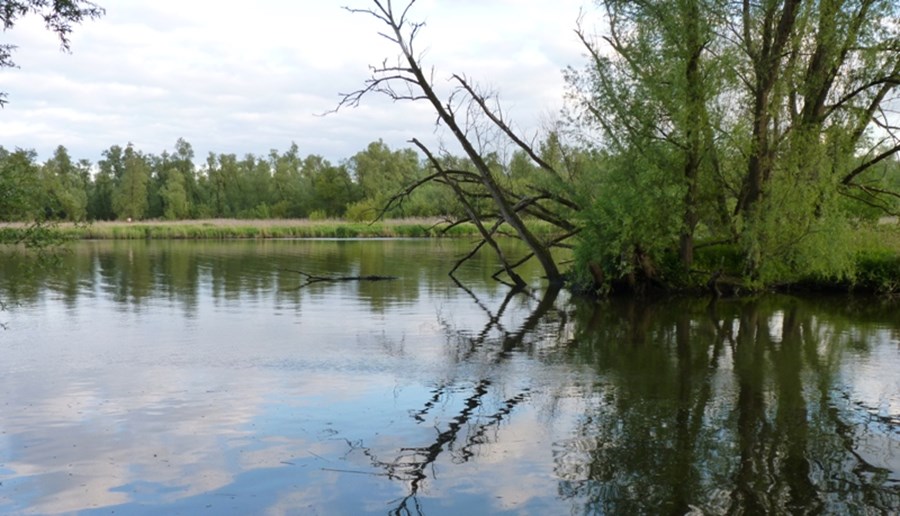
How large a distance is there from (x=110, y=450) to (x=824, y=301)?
19937 millimetres

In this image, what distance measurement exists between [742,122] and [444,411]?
49.4 feet

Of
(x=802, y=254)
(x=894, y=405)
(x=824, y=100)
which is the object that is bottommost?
(x=894, y=405)

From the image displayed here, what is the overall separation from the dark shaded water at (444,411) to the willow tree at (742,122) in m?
3.03

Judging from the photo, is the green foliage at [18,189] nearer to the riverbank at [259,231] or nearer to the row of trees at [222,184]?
the riverbank at [259,231]

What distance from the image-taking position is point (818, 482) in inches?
285

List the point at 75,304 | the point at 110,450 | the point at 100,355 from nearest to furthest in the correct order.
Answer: the point at 110,450 → the point at 100,355 → the point at 75,304

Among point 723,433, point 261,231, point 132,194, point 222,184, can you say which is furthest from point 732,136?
point 222,184

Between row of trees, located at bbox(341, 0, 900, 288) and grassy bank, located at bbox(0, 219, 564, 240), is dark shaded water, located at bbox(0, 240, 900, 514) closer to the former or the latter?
row of trees, located at bbox(341, 0, 900, 288)

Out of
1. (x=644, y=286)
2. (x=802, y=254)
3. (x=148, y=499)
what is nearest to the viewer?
(x=148, y=499)

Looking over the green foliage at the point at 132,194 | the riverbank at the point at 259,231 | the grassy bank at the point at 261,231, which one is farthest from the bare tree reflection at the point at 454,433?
the green foliage at the point at 132,194

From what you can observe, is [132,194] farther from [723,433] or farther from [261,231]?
[723,433]

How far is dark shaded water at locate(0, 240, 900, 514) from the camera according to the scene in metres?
7.02

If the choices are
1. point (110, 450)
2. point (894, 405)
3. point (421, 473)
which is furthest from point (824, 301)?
point (110, 450)

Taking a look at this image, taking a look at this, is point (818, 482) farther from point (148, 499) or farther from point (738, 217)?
point (738, 217)
